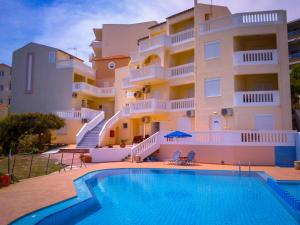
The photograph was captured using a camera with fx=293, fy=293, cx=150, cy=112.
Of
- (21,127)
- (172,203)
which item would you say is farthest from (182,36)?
(172,203)

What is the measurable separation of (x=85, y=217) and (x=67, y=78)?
90.6ft

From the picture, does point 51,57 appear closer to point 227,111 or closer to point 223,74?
point 223,74

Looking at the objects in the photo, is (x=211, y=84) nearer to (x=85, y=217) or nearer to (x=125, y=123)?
(x=125, y=123)

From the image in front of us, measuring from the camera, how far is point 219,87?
22406 mm

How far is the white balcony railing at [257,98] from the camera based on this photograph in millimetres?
20500

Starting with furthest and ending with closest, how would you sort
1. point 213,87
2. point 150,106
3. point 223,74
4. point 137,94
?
point 137,94, point 150,106, point 213,87, point 223,74

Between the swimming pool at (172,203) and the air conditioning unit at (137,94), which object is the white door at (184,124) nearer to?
the air conditioning unit at (137,94)

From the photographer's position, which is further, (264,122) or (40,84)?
(40,84)

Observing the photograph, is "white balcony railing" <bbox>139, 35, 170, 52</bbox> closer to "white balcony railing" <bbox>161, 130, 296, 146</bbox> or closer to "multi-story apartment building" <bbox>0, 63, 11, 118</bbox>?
"white balcony railing" <bbox>161, 130, 296, 146</bbox>

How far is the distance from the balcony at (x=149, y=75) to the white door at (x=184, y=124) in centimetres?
420

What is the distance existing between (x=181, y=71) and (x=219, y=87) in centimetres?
450

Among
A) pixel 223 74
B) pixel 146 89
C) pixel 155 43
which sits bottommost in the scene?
pixel 146 89

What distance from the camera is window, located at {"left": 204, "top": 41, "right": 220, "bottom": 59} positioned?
22.7 meters

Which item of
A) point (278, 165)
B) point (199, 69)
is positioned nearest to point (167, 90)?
point (199, 69)
